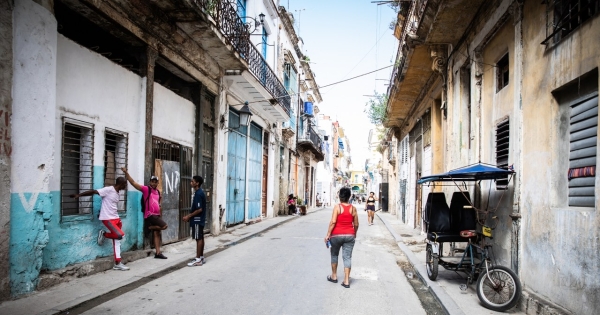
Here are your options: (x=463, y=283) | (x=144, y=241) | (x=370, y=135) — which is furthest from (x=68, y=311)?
(x=370, y=135)

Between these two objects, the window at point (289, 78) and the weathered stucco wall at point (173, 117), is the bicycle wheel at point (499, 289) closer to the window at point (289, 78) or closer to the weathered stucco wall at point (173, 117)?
the weathered stucco wall at point (173, 117)

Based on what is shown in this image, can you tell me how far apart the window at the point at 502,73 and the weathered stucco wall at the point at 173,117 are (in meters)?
7.34

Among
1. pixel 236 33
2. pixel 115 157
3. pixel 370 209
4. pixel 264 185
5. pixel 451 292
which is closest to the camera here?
pixel 451 292

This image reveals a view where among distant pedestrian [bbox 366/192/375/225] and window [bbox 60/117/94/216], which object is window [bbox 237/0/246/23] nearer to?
window [bbox 60/117/94/216]

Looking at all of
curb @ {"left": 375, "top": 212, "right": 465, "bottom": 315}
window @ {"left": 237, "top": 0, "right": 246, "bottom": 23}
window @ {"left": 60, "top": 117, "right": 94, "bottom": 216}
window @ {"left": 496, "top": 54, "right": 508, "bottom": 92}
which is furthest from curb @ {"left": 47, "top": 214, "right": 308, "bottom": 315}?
window @ {"left": 237, "top": 0, "right": 246, "bottom": 23}

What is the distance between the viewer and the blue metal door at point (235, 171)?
15562 mm

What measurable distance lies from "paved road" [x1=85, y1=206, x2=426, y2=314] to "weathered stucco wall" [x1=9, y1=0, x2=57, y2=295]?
4.06ft

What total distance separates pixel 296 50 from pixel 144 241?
1992cm

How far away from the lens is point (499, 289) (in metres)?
5.83

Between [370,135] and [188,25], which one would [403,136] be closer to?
[188,25]

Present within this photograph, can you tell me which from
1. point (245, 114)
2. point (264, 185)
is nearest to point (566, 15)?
point (245, 114)

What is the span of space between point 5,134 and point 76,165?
7.05 ft

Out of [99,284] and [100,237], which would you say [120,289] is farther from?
[100,237]

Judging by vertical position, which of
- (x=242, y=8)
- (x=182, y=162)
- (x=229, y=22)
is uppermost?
(x=242, y=8)
